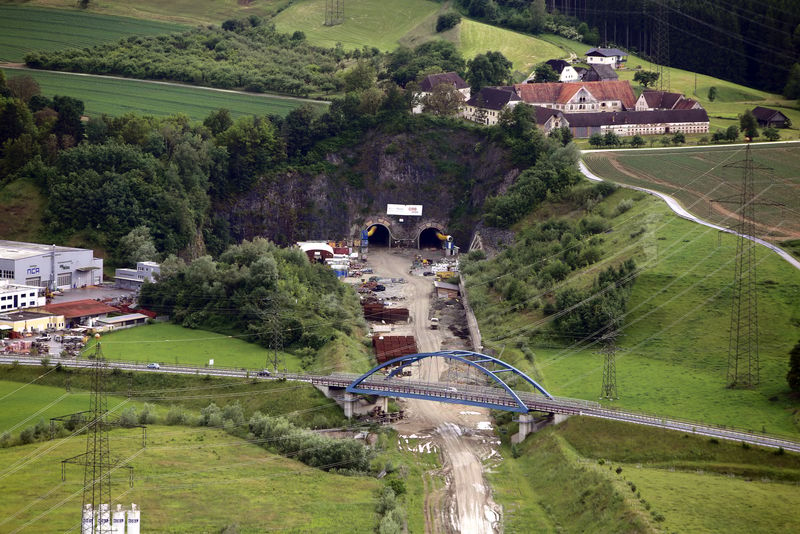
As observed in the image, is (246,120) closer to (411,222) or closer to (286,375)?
(411,222)

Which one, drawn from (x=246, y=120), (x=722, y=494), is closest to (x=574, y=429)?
(x=722, y=494)

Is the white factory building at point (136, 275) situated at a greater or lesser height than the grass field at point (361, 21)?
lesser

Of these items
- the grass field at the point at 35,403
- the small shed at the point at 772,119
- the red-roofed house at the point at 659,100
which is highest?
the red-roofed house at the point at 659,100

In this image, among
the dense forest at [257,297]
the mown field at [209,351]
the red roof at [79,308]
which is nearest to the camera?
the mown field at [209,351]

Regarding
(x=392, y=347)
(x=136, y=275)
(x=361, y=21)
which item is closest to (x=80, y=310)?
(x=136, y=275)

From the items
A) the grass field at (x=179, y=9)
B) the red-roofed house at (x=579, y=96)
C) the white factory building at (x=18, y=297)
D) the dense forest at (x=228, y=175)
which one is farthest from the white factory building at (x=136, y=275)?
the grass field at (x=179, y=9)

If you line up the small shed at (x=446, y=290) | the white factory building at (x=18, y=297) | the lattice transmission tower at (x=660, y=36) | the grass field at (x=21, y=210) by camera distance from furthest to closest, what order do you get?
1. the lattice transmission tower at (x=660, y=36)
2. the grass field at (x=21, y=210)
3. the small shed at (x=446, y=290)
4. the white factory building at (x=18, y=297)

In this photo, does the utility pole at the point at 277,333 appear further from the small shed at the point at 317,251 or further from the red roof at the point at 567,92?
the red roof at the point at 567,92

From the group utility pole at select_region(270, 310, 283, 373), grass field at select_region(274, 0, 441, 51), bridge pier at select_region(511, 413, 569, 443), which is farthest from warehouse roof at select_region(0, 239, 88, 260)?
grass field at select_region(274, 0, 441, 51)
